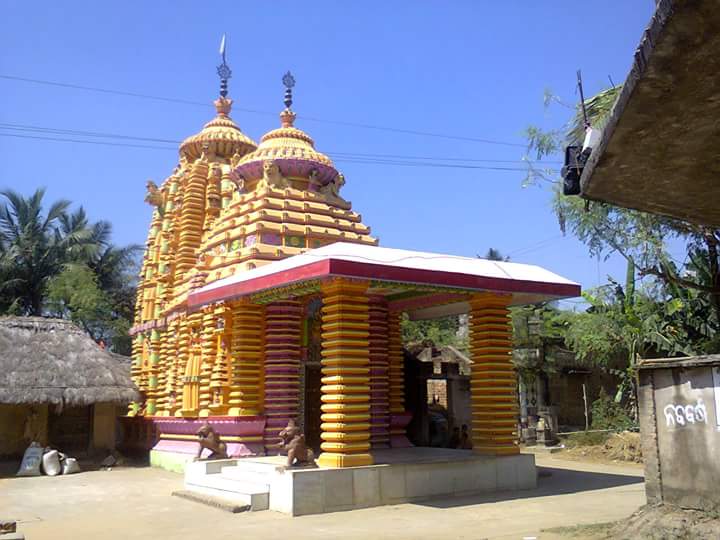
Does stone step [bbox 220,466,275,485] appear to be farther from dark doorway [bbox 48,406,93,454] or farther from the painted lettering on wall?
dark doorway [bbox 48,406,93,454]

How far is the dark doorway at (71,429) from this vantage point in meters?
19.3

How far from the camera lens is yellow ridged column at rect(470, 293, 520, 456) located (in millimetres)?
12773

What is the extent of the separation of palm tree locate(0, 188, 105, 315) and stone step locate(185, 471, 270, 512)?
21.8 metres

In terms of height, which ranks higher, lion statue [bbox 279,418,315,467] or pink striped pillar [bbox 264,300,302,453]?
pink striped pillar [bbox 264,300,302,453]

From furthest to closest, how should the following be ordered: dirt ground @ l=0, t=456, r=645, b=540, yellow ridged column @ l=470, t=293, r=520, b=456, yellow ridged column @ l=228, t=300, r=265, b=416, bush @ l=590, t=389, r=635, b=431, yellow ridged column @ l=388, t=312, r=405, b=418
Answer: bush @ l=590, t=389, r=635, b=431 < yellow ridged column @ l=388, t=312, r=405, b=418 < yellow ridged column @ l=228, t=300, r=265, b=416 < yellow ridged column @ l=470, t=293, r=520, b=456 < dirt ground @ l=0, t=456, r=645, b=540

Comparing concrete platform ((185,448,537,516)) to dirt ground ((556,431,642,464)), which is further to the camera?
dirt ground ((556,431,642,464))

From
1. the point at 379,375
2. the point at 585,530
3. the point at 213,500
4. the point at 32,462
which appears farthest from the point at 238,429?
the point at 585,530

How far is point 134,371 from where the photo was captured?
69.6 feet

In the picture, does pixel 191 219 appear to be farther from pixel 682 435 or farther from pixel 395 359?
pixel 682 435

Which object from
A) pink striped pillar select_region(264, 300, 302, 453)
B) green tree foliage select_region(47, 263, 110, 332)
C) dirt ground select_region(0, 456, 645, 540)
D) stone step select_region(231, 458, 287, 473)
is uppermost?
green tree foliage select_region(47, 263, 110, 332)

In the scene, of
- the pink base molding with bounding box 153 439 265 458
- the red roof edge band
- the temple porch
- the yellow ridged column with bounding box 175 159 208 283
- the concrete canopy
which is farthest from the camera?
the yellow ridged column with bounding box 175 159 208 283

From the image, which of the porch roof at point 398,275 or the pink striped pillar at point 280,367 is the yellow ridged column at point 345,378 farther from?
the pink striped pillar at point 280,367

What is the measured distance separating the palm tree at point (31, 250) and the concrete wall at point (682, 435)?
29178 mm

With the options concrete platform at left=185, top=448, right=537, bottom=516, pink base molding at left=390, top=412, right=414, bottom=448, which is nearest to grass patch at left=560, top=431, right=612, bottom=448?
pink base molding at left=390, top=412, right=414, bottom=448
